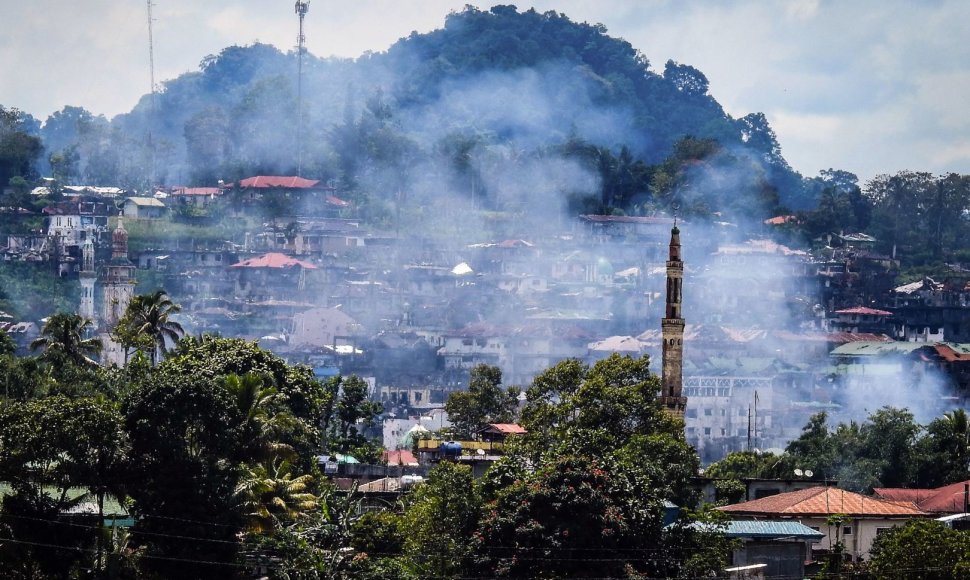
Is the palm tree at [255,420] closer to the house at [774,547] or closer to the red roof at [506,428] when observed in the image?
the house at [774,547]

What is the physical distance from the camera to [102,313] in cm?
13350

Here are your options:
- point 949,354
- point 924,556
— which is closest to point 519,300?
point 949,354

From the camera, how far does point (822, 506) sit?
55.8 m

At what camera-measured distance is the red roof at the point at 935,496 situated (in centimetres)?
6247

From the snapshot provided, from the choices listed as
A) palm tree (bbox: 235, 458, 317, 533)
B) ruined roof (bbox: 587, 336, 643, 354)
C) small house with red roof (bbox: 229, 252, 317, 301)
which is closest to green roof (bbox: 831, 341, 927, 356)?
ruined roof (bbox: 587, 336, 643, 354)

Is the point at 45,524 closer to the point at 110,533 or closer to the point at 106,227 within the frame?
the point at 110,533

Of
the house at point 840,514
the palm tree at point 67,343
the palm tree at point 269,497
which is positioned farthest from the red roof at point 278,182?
the palm tree at point 269,497

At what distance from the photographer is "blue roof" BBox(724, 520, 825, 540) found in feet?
164

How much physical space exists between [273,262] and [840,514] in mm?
102904

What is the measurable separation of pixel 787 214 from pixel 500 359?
168ft

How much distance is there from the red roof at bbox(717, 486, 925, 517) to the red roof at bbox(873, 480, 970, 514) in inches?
172

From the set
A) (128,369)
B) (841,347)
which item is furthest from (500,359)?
(128,369)

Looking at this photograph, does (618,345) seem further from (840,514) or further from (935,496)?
(840,514)

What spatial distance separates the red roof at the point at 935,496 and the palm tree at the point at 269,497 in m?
21.8
